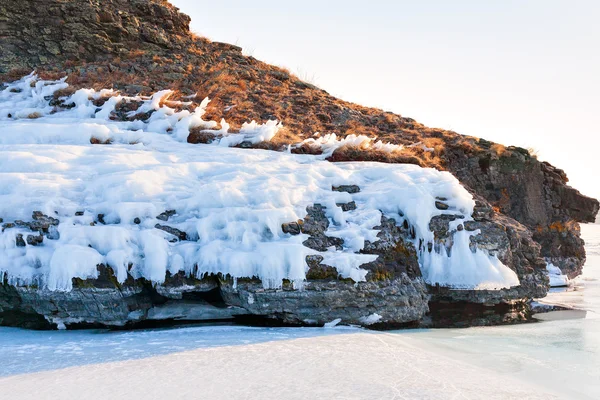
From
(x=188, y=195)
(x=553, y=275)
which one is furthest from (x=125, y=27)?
(x=553, y=275)

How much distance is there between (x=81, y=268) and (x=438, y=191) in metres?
4.80

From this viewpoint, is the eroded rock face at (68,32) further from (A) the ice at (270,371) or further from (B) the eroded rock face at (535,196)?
(A) the ice at (270,371)

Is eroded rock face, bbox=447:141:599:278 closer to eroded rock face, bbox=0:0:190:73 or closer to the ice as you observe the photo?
the ice

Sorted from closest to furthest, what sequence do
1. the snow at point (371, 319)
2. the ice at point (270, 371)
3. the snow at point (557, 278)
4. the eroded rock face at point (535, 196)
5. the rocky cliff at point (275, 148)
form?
the ice at point (270, 371) → the rocky cliff at point (275, 148) → the snow at point (371, 319) → the snow at point (557, 278) → the eroded rock face at point (535, 196)

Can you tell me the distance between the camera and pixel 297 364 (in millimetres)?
4605

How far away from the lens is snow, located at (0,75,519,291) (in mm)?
6027

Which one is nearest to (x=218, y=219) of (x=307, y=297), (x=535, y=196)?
(x=307, y=297)

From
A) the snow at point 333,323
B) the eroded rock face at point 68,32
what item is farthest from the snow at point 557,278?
the eroded rock face at point 68,32

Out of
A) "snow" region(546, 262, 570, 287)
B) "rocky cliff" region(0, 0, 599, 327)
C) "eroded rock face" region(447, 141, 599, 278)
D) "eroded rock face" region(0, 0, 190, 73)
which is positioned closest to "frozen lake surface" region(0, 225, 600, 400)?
"rocky cliff" region(0, 0, 599, 327)

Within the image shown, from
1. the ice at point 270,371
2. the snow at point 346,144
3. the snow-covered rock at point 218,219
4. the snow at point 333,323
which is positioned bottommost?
the ice at point 270,371

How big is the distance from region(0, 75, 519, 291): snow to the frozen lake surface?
70cm

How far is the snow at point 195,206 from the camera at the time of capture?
6.03 m

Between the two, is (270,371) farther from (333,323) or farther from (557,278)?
(557,278)

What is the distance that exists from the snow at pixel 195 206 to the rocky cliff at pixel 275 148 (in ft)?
0.63
